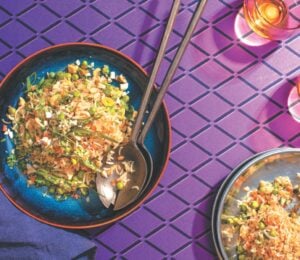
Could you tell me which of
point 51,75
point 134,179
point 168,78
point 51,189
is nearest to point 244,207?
point 134,179

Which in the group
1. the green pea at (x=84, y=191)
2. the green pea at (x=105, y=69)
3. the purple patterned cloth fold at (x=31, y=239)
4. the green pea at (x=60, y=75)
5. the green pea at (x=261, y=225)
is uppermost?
the green pea at (x=105, y=69)

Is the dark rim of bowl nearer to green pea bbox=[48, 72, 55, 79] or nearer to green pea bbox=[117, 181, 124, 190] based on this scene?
green pea bbox=[117, 181, 124, 190]

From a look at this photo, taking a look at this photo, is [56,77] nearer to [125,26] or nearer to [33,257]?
[125,26]

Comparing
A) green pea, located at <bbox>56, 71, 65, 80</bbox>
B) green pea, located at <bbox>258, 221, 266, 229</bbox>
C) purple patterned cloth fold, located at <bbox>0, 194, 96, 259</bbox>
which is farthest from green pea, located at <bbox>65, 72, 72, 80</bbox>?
green pea, located at <bbox>258, 221, 266, 229</bbox>

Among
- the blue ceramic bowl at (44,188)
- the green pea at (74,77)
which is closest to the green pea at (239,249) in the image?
the blue ceramic bowl at (44,188)

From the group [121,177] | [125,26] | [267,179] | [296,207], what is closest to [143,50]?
[125,26]

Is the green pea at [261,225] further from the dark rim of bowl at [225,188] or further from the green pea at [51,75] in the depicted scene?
the green pea at [51,75]
